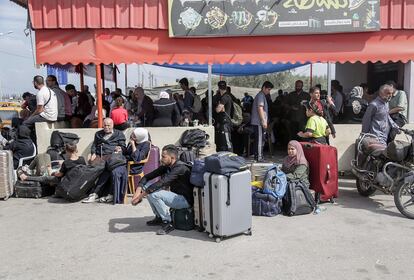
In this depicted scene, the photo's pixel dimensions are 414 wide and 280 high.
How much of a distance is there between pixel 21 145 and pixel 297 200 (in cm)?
529

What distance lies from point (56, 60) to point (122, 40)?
53.0 inches

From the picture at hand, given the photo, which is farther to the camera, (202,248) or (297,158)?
(297,158)

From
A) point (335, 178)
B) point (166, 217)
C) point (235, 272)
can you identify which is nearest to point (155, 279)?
point (235, 272)

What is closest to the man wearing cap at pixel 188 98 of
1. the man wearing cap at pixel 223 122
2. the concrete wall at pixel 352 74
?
the man wearing cap at pixel 223 122

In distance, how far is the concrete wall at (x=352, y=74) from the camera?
548 inches

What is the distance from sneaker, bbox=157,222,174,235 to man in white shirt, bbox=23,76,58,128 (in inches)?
169

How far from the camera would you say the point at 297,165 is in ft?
21.5

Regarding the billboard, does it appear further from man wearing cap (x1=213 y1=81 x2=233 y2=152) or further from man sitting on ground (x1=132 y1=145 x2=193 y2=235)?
man sitting on ground (x1=132 y1=145 x2=193 y2=235)

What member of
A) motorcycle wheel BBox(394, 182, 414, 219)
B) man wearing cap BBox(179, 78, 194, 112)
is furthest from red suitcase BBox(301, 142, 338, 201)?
man wearing cap BBox(179, 78, 194, 112)

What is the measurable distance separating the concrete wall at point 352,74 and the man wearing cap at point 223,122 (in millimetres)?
5881

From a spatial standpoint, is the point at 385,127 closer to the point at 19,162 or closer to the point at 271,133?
the point at 271,133

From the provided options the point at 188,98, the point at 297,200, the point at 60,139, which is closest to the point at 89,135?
the point at 60,139

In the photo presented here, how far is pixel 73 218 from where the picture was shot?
625 cm

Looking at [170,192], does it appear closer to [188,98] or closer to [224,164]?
[224,164]
